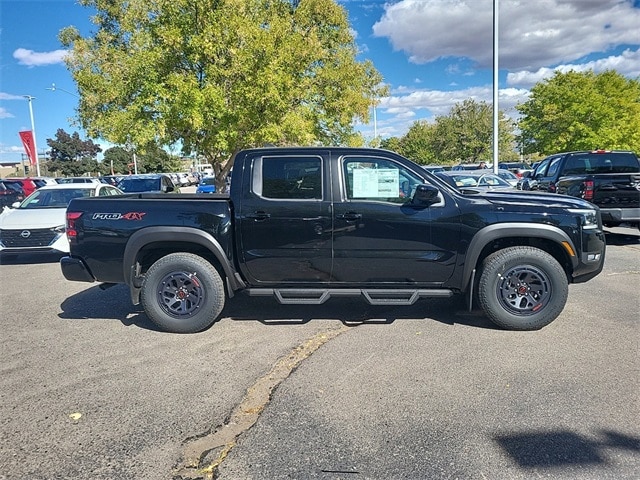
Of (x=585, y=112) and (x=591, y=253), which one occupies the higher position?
(x=585, y=112)

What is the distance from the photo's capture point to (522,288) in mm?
4742

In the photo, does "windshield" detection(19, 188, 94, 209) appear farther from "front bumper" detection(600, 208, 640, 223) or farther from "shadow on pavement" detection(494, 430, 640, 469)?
"front bumper" detection(600, 208, 640, 223)

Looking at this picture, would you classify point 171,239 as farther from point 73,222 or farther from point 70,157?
point 70,157

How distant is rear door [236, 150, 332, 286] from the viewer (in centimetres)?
475

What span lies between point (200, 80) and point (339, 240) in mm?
9258

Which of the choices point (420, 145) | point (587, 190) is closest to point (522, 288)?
point (587, 190)

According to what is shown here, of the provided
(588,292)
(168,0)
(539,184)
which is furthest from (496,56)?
(588,292)

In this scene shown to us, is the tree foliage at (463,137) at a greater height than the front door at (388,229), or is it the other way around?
the tree foliage at (463,137)

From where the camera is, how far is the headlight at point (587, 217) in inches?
185

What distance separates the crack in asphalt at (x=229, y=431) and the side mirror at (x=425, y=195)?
74.0 inches

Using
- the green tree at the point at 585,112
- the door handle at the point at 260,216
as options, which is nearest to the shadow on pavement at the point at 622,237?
the door handle at the point at 260,216

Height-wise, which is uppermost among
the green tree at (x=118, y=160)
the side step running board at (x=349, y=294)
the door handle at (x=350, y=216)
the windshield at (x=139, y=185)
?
the green tree at (x=118, y=160)

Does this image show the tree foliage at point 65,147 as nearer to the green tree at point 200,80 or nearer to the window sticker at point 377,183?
the green tree at point 200,80

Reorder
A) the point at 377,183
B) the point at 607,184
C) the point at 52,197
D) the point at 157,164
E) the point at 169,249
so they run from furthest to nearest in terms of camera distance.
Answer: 1. the point at 157,164
2. the point at 52,197
3. the point at 607,184
4. the point at 169,249
5. the point at 377,183
